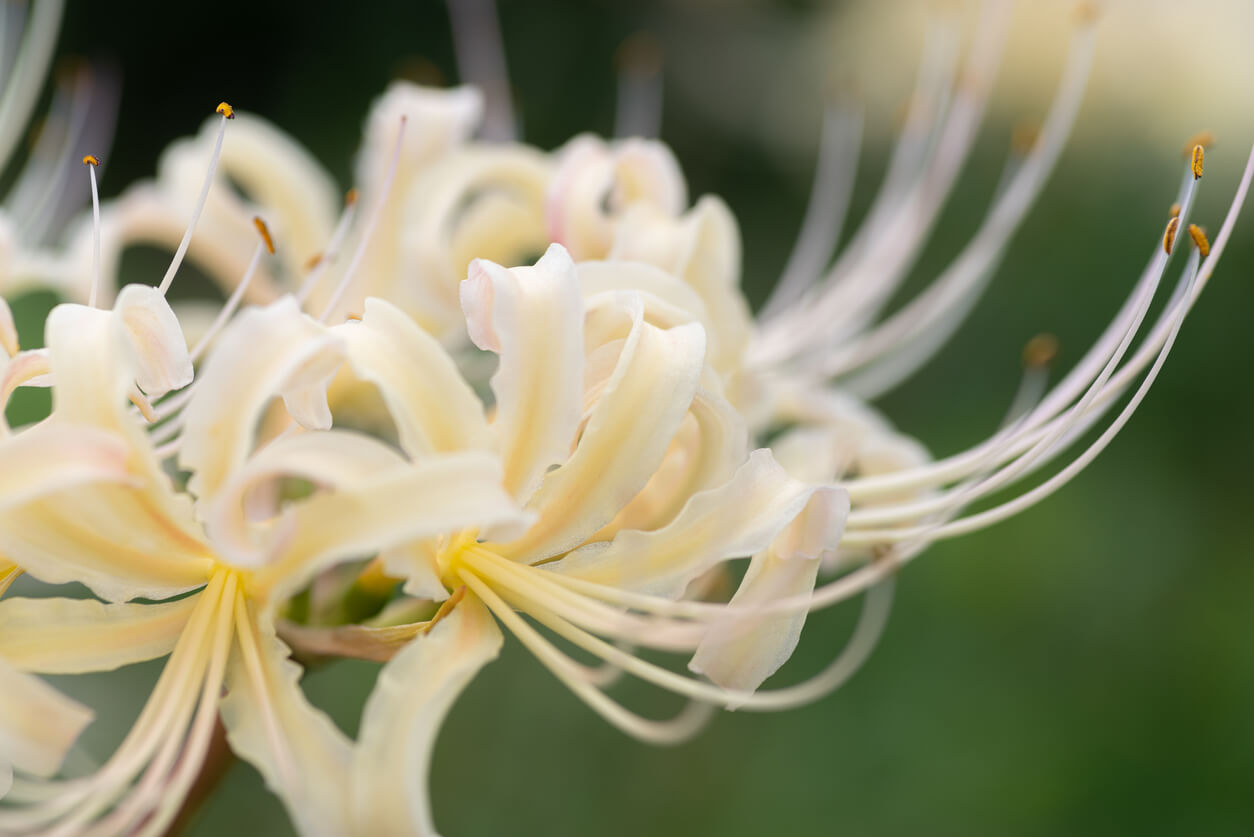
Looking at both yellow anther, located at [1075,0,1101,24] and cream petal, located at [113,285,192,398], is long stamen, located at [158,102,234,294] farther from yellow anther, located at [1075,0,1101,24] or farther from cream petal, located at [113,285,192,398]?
yellow anther, located at [1075,0,1101,24]

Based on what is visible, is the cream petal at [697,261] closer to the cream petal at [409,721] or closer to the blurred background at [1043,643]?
the cream petal at [409,721]

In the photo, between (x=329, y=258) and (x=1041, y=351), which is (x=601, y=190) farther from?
(x=1041, y=351)

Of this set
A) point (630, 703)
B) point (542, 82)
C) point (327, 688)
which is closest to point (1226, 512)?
point (630, 703)

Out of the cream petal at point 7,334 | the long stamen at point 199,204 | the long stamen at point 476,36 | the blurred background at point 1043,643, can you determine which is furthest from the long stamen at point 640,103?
the cream petal at point 7,334

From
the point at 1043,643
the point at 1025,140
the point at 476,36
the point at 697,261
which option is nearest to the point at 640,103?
the point at 476,36

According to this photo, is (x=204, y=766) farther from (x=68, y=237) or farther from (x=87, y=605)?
(x=68, y=237)

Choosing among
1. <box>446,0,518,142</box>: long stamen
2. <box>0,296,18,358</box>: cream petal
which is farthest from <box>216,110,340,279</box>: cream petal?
<box>446,0,518,142</box>: long stamen
